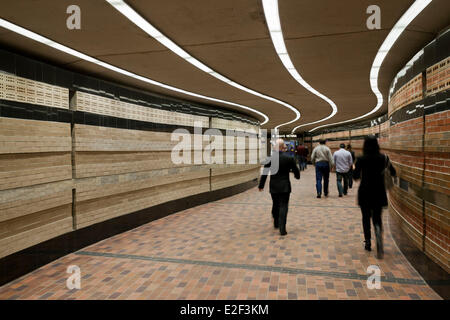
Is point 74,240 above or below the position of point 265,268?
above

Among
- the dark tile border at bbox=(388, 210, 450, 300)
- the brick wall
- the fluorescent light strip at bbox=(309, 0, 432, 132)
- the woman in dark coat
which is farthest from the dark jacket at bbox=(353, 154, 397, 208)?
the brick wall

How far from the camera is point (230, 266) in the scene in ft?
15.2

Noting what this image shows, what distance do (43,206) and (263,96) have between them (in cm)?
600

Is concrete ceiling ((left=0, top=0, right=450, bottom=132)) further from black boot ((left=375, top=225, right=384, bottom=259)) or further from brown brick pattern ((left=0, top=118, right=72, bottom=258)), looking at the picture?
black boot ((left=375, top=225, right=384, bottom=259))

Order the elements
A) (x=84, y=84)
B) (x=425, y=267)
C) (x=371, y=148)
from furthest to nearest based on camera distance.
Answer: (x=84, y=84)
(x=371, y=148)
(x=425, y=267)

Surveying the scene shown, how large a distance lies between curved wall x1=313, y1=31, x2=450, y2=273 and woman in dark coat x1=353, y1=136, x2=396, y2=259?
373 millimetres

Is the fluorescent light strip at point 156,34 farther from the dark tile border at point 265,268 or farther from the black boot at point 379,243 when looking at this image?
the black boot at point 379,243

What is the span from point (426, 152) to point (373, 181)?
954 millimetres

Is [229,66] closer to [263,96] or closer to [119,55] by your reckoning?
[119,55]

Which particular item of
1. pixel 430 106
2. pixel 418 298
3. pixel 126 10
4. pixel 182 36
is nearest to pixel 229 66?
pixel 182 36

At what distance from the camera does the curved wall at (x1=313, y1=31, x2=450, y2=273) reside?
3594 mm

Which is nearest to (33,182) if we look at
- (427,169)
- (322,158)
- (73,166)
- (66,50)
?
(73,166)

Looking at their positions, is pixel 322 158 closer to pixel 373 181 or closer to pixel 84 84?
pixel 373 181

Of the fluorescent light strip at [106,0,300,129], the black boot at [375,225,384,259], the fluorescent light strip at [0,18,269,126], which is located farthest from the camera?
the black boot at [375,225,384,259]
